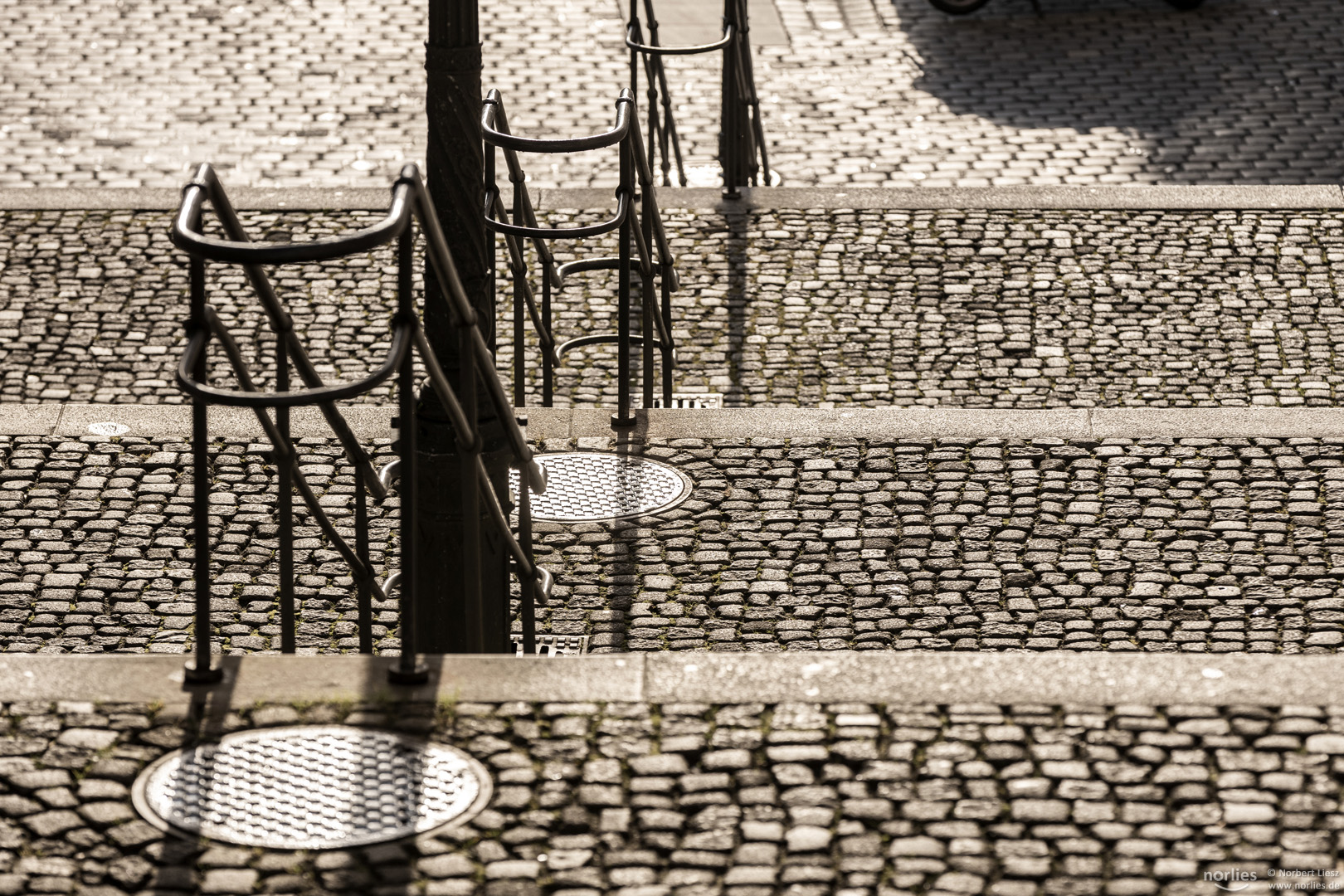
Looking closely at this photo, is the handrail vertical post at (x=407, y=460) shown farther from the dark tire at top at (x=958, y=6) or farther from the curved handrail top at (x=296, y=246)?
the dark tire at top at (x=958, y=6)

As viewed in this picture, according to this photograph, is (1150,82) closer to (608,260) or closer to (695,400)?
(695,400)

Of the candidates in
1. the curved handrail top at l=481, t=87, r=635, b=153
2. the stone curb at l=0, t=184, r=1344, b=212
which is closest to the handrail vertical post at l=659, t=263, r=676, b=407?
the curved handrail top at l=481, t=87, r=635, b=153

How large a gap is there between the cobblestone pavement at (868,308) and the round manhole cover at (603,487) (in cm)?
91

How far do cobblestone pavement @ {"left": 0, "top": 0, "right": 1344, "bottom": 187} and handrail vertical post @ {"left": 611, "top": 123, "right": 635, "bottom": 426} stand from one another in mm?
4263

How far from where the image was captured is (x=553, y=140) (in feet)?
24.4

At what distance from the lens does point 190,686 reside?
5.22 m

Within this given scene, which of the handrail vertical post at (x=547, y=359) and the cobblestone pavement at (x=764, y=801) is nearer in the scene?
the cobblestone pavement at (x=764, y=801)

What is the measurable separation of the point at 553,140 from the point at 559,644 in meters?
1.98

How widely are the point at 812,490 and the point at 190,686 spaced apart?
287 centimetres

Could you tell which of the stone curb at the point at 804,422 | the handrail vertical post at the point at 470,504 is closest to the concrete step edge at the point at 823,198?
the stone curb at the point at 804,422

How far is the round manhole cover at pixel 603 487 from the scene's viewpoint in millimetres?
7320

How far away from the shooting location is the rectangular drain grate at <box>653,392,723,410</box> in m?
8.53

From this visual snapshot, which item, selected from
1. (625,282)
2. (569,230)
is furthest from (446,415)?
(625,282)

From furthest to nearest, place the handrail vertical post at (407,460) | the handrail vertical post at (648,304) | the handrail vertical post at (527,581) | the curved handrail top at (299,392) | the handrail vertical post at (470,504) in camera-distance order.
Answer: the handrail vertical post at (648,304)
the handrail vertical post at (527,581)
the handrail vertical post at (470,504)
the handrail vertical post at (407,460)
the curved handrail top at (299,392)
